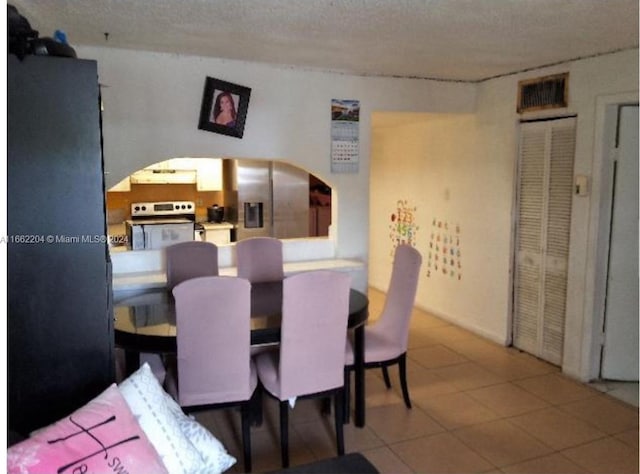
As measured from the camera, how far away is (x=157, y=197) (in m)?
5.73

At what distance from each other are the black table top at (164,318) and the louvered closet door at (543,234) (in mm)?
1637

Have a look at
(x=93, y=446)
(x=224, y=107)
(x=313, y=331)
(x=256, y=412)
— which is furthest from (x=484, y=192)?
(x=93, y=446)

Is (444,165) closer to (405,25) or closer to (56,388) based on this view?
(405,25)

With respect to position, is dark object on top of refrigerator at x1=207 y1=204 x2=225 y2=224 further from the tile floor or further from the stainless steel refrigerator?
the tile floor

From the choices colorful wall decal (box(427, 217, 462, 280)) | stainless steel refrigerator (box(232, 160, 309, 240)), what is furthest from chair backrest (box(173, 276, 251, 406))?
stainless steel refrigerator (box(232, 160, 309, 240))

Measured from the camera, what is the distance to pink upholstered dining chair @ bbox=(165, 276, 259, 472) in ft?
7.56

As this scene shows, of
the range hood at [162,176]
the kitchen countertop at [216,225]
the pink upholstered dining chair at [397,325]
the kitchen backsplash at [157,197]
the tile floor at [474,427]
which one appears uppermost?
the range hood at [162,176]

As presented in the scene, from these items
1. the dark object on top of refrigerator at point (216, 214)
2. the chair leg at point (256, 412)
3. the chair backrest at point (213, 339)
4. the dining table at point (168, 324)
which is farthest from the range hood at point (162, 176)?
the chair backrest at point (213, 339)

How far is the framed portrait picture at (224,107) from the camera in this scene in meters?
3.53

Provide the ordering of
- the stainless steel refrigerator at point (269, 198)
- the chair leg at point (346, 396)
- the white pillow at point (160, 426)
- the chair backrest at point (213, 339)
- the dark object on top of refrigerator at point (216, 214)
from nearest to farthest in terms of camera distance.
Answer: the white pillow at point (160, 426) → the chair backrest at point (213, 339) → the chair leg at point (346, 396) → the stainless steel refrigerator at point (269, 198) → the dark object on top of refrigerator at point (216, 214)

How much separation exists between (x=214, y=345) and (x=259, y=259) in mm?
1241

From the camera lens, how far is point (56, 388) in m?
1.73

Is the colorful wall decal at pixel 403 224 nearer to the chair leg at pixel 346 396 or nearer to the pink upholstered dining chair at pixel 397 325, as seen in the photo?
the pink upholstered dining chair at pixel 397 325

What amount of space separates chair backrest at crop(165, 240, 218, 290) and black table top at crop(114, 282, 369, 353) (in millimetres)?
129
